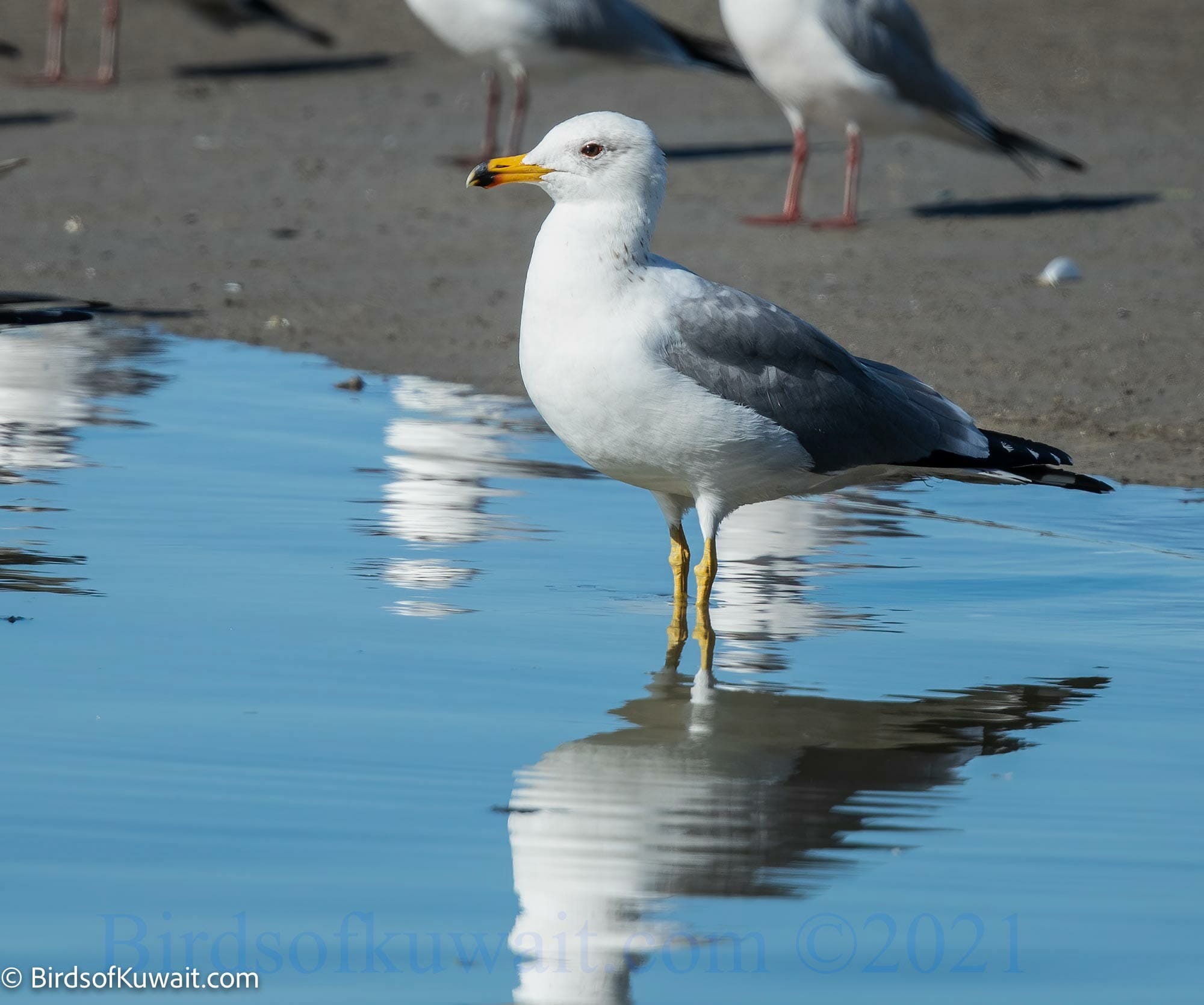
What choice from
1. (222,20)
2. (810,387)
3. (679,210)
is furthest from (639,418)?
(222,20)

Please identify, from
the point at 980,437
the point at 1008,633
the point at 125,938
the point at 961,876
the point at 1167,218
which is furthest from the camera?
the point at 1167,218

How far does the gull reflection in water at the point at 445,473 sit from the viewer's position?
5.50 metres

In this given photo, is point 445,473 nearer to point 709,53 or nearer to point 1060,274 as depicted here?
point 1060,274

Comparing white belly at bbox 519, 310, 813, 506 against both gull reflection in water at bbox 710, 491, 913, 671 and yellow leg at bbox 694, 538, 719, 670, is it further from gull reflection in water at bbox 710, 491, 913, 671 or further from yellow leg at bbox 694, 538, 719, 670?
gull reflection in water at bbox 710, 491, 913, 671

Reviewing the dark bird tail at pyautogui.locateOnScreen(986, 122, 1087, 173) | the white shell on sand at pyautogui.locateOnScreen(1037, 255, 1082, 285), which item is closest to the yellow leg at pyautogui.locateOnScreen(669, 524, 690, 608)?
the white shell on sand at pyautogui.locateOnScreen(1037, 255, 1082, 285)

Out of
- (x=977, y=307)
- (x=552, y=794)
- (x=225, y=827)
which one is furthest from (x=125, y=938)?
(x=977, y=307)

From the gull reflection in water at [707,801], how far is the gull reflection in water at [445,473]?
0.88 meters

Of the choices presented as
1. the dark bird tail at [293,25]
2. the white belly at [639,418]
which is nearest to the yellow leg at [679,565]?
the white belly at [639,418]

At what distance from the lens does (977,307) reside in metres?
10.0

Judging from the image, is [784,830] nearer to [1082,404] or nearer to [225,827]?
[225,827]

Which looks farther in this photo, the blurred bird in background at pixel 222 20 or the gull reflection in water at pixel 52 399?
the blurred bird in background at pixel 222 20

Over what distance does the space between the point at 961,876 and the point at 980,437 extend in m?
2.39

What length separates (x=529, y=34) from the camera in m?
13.1

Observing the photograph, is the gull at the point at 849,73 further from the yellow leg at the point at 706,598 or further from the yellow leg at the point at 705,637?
the yellow leg at the point at 705,637
